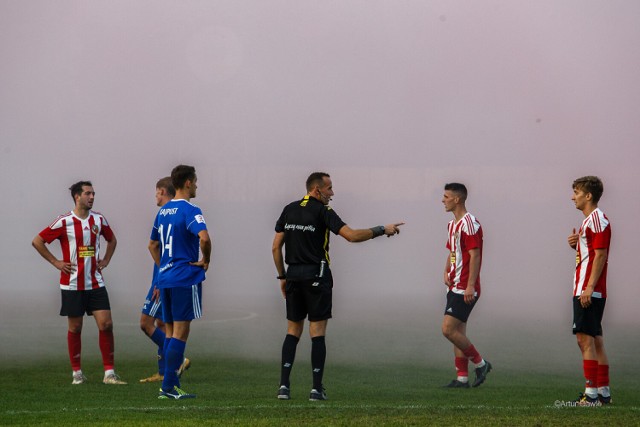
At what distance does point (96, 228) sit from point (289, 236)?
3063 mm

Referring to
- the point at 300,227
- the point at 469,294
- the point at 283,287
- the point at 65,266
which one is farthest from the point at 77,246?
the point at 469,294

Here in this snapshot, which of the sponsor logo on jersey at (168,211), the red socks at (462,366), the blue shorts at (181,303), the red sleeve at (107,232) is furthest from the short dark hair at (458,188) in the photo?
the red sleeve at (107,232)

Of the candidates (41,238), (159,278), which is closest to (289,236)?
(159,278)

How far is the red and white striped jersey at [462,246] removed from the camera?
453 inches

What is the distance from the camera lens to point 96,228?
11.9 m

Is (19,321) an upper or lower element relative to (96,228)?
lower

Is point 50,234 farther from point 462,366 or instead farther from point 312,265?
point 462,366

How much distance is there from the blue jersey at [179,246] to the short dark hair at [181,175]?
169mm

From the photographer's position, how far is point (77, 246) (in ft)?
38.6

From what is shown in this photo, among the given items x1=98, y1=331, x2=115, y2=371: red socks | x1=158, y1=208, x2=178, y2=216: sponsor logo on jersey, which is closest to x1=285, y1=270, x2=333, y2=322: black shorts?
x1=158, y1=208, x2=178, y2=216: sponsor logo on jersey

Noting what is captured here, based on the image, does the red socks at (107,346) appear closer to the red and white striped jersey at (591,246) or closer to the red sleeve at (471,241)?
the red sleeve at (471,241)

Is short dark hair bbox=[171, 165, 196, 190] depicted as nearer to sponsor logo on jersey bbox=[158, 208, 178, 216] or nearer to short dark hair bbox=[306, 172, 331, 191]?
sponsor logo on jersey bbox=[158, 208, 178, 216]

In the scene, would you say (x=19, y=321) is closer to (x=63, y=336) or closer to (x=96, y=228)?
(x=63, y=336)

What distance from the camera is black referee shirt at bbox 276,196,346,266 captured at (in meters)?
9.73
